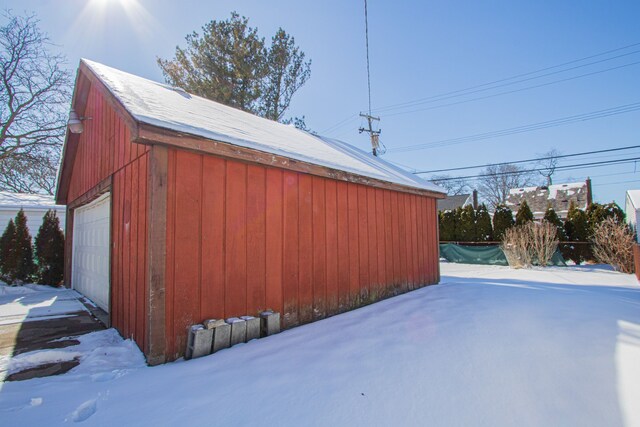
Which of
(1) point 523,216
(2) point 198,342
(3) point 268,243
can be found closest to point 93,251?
(3) point 268,243

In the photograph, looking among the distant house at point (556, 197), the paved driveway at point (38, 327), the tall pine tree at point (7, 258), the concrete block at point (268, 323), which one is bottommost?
the paved driveway at point (38, 327)

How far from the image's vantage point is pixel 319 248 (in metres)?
4.00

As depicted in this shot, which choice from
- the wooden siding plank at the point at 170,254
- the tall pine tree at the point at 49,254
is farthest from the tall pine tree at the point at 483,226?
the tall pine tree at the point at 49,254

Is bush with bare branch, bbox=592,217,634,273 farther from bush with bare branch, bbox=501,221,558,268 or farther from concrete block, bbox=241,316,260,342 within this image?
concrete block, bbox=241,316,260,342

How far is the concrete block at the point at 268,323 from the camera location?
3221 millimetres

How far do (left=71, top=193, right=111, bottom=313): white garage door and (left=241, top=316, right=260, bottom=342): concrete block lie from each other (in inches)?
98.6

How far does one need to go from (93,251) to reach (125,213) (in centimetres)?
283

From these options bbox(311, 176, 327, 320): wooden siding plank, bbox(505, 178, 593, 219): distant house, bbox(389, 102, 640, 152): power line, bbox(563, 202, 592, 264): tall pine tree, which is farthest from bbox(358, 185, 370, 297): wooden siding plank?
bbox(505, 178, 593, 219): distant house

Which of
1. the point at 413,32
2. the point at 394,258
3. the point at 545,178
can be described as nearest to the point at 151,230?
the point at 394,258

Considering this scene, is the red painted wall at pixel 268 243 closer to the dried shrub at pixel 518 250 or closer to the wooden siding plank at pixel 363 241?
the wooden siding plank at pixel 363 241

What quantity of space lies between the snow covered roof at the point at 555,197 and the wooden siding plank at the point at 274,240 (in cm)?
2150

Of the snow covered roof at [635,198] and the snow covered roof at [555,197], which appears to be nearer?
the snow covered roof at [635,198]

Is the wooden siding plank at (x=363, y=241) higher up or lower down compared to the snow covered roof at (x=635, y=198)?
lower down

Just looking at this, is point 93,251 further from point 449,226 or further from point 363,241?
point 449,226
